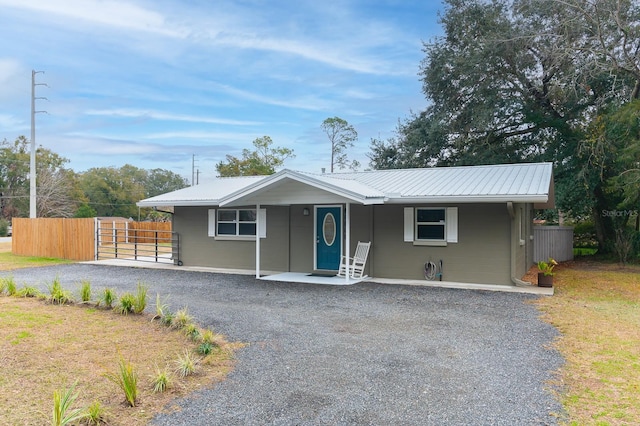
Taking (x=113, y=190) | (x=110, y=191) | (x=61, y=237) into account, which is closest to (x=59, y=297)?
(x=61, y=237)

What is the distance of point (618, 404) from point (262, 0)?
12.4m

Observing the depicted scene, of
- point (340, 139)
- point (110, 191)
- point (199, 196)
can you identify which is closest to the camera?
point (199, 196)

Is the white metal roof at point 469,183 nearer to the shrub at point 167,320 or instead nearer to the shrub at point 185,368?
the shrub at point 167,320

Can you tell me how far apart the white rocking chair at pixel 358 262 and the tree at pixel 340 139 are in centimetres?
2608

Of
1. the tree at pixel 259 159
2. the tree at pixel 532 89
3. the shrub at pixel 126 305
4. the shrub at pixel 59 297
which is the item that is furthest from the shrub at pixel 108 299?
the tree at pixel 259 159

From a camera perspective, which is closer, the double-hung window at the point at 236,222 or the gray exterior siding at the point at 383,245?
the gray exterior siding at the point at 383,245

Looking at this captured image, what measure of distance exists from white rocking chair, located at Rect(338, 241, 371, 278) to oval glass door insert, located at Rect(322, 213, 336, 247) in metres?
0.71

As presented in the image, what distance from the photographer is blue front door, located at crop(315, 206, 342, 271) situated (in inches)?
492

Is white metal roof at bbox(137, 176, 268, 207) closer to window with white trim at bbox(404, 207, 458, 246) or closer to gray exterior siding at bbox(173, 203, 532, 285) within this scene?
gray exterior siding at bbox(173, 203, 532, 285)

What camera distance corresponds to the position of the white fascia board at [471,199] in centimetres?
984

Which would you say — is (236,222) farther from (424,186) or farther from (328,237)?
(424,186)

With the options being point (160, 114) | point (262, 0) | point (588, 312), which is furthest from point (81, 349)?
point (160, 114)

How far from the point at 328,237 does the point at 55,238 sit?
11393 mm

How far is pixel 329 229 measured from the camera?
12.6m
